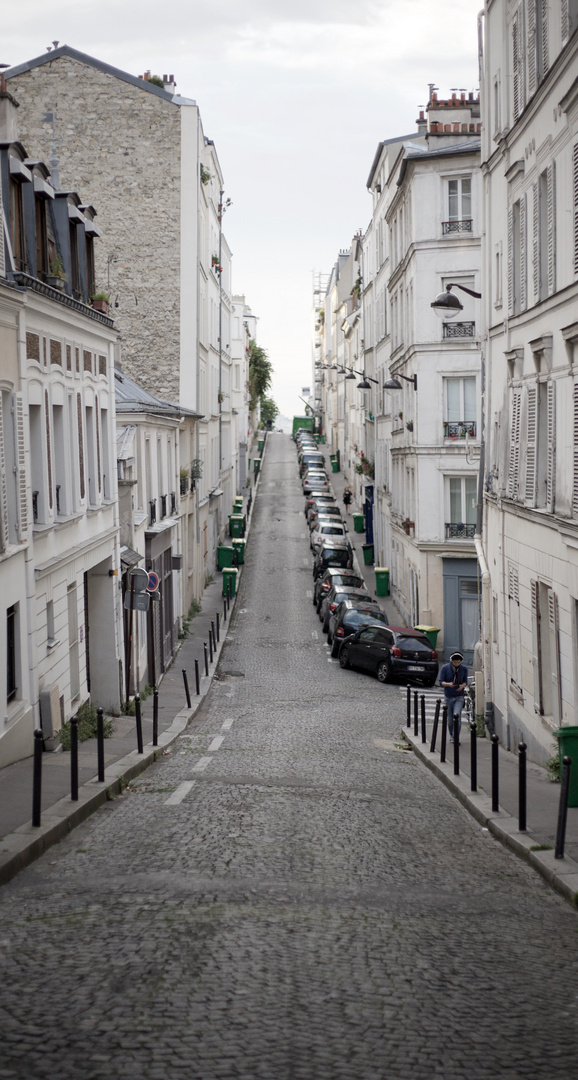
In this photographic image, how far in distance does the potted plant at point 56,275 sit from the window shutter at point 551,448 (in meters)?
7.31

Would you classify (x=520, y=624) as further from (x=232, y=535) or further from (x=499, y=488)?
(x=232, y=535)

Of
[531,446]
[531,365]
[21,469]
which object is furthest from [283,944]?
[531,365]

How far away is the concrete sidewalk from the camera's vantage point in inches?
388

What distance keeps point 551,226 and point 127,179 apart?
85.1 feet

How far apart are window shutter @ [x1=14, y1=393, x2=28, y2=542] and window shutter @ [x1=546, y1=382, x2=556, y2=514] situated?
6961 mm

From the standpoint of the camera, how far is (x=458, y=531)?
110 feet

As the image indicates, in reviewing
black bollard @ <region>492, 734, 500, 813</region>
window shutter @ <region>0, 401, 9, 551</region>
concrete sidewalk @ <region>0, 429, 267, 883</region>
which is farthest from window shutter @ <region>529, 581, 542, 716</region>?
window shutter @ <region>0, 401, 9, 551</region>

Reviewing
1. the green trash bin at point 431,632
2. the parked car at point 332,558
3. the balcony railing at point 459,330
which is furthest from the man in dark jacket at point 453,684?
the parked car at point 332,558

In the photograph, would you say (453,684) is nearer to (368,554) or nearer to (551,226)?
(551,226)

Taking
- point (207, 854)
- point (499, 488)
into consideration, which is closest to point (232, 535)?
point (499, 488)

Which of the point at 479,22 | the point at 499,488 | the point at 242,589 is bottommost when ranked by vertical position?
the point at 242,589

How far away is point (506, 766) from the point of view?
52.4ft

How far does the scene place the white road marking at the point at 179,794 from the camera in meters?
12.2

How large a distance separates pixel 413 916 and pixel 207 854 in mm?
2202
